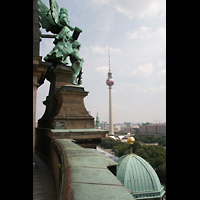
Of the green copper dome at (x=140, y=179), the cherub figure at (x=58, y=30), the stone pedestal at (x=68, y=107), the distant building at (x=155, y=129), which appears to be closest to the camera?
the stone pedestal at (x=68, y=107)

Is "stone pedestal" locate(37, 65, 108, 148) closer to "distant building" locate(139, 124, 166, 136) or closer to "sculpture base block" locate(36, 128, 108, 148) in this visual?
"sculpture base block" locate(36, 128, 108, 148)

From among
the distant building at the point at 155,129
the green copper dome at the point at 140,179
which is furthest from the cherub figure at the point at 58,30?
the distant building at the point at 155,129

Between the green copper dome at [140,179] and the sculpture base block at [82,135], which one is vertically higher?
the sculpture base block at [82,135]

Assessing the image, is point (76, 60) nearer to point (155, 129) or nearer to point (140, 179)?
point (140, 179)

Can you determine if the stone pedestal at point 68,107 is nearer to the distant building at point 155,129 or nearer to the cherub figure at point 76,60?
the cherub figure at point 76,60

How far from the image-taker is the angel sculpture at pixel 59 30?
9594 millimetres

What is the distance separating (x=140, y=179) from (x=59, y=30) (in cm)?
1013

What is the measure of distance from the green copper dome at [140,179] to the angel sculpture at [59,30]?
25.4 ft

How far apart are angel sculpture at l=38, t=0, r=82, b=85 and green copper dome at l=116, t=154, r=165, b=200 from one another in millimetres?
7735

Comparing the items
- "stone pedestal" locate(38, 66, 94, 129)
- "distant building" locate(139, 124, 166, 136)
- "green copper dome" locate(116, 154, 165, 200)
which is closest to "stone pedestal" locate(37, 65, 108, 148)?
"stone pedestal" locate(38, 66, 94, 129)

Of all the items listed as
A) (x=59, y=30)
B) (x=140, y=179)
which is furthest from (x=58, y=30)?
(x=140, y=179)

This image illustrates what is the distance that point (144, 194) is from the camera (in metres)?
11.4

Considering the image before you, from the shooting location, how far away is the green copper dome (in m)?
11.4
